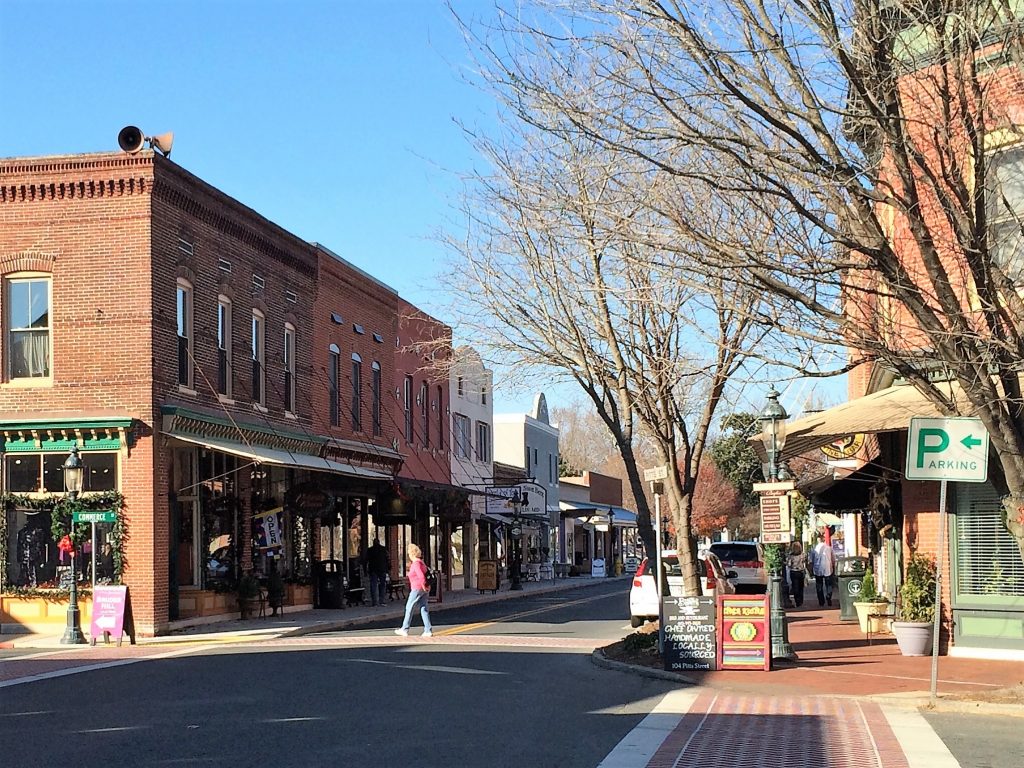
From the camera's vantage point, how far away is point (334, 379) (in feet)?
120

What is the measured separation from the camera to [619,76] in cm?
1234

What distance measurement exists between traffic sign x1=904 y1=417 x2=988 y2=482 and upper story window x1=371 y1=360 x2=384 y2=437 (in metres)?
27.1

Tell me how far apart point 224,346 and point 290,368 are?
410 centimetres

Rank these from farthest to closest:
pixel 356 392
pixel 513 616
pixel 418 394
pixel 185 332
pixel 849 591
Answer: pixel 418 394
pixel 356 392
pixel 513 616
pixel 185 332
pixel 849 591

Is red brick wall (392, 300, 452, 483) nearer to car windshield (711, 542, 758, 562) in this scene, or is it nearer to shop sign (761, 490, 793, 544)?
car windshield (711, 542, 758, 562)

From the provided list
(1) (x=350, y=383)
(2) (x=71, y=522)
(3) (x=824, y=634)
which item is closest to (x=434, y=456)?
(1) (x=350, y=383)

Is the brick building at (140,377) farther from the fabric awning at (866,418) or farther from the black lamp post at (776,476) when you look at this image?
the fabric awning at (866,418)

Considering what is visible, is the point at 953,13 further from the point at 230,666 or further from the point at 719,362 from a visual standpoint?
the point at 230,666

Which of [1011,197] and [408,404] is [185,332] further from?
[1011,197]

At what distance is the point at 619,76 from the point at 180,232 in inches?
662

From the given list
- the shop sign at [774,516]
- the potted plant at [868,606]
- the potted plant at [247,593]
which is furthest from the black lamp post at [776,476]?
the potted plant at [247,593]

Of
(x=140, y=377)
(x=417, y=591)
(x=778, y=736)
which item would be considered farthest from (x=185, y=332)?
(x=778, y=736)

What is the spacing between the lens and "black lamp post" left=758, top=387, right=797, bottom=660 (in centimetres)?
1814

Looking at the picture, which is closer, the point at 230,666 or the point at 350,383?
the point at 230,666
